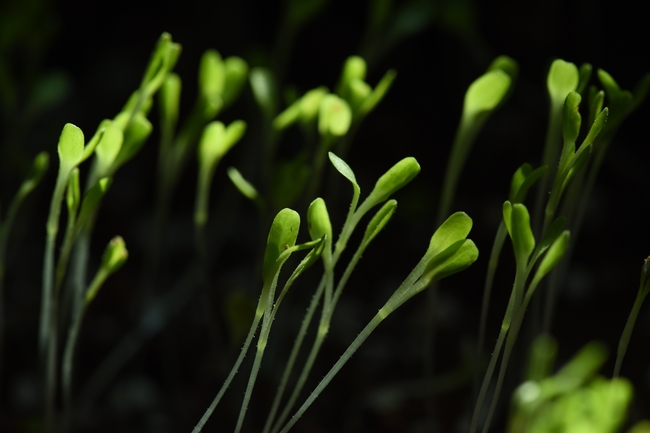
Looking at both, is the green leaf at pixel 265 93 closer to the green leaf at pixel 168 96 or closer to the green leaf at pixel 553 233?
the green leaf at pixel 168 96

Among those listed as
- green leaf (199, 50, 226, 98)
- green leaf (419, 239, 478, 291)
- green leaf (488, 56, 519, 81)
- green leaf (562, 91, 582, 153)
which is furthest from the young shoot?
green leaf (199, 50, 226, 98)

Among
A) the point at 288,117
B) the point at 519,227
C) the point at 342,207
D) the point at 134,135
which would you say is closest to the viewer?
the point at 519,227

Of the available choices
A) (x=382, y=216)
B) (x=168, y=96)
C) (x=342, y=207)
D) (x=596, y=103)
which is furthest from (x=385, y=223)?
(x=342, y=207)

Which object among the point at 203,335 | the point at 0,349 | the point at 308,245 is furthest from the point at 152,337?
the point at 308,245

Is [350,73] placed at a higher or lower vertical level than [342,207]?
higher

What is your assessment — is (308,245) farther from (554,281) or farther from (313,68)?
(313,68)

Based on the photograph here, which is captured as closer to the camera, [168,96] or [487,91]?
[487,91]

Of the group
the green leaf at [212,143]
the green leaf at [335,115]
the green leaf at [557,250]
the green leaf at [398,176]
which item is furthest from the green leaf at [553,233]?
the green leaf at [212,143]

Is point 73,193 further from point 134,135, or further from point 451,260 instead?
point 451,260
